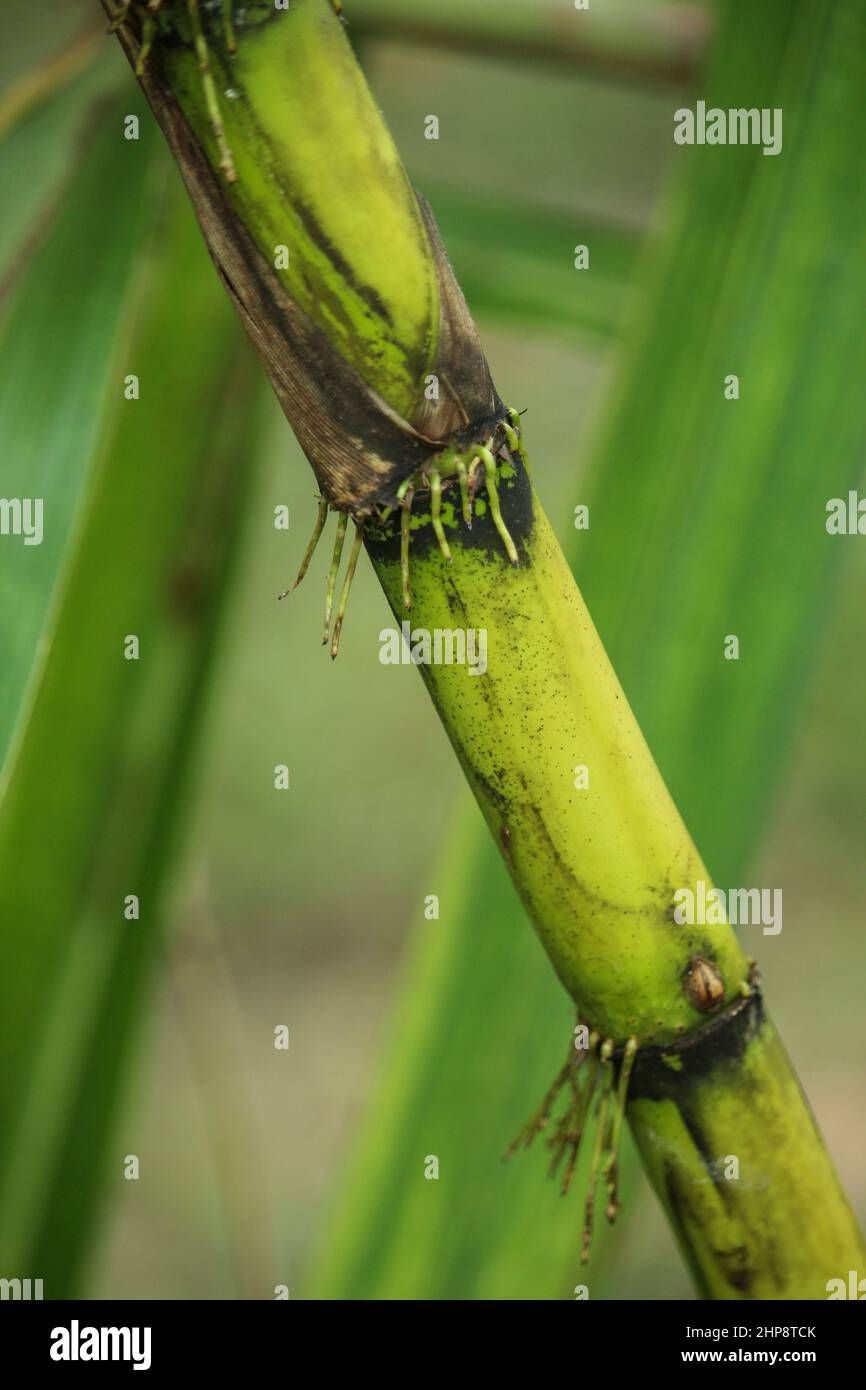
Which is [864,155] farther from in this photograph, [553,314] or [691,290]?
[553,314]

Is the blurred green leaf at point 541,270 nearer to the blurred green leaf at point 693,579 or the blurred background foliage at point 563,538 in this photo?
the blurred background foliage at point 563,538

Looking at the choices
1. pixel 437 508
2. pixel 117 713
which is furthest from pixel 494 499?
pixel 117 713

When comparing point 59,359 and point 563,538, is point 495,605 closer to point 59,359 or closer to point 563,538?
point 59,359

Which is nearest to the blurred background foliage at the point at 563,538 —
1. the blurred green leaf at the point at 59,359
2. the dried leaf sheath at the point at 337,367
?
the blurred green leaf at the point at 59,359

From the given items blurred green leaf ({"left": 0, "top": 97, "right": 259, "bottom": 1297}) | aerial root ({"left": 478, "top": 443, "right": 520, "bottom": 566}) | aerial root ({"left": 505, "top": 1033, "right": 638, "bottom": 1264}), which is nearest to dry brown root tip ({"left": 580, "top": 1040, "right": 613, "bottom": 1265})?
aerial root ({"left": 505, "top": 1033, "right": 638, "bottom": 1264})

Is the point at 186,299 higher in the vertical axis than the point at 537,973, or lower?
higher

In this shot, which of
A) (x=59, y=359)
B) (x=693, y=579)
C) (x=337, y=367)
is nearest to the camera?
(x=337, y=367)
